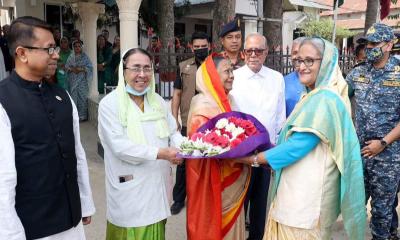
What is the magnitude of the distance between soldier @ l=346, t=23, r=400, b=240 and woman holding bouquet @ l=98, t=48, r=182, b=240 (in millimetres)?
1777

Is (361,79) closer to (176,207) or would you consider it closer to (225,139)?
(225,139)

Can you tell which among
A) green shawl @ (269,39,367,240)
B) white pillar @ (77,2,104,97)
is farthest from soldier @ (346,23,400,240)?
white pillar @ (77,2,104,97)

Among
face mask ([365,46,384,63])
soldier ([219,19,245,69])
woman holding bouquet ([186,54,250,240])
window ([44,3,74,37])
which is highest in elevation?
window ([44,3,74,37])

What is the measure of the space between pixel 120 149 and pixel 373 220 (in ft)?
7.79

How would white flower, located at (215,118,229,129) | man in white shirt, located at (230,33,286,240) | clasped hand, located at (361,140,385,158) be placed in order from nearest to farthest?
white flower, located at (215,118,229,129)
clasped hand, located at (361,140,385,158)
man in white shirt, located at (230,33,286,240)

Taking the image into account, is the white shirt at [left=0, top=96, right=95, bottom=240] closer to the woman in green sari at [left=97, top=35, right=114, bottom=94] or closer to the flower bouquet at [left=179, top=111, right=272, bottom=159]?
the flower bouquet at [left=179, top=111, right=272, bottom=159]

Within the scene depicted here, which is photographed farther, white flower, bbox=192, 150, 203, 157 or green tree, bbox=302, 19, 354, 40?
green tree, bbox=302, 19, 354, 40

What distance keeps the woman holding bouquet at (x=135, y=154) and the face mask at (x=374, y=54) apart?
74.2 inches

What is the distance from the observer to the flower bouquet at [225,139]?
8.70 feet

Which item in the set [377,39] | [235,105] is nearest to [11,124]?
[235,105]

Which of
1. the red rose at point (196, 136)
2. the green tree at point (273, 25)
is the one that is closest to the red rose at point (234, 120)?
the red rose at point (196, 136)

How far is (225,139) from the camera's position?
105 inches

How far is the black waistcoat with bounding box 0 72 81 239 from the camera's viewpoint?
1.97 m

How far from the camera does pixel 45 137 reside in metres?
2.05
